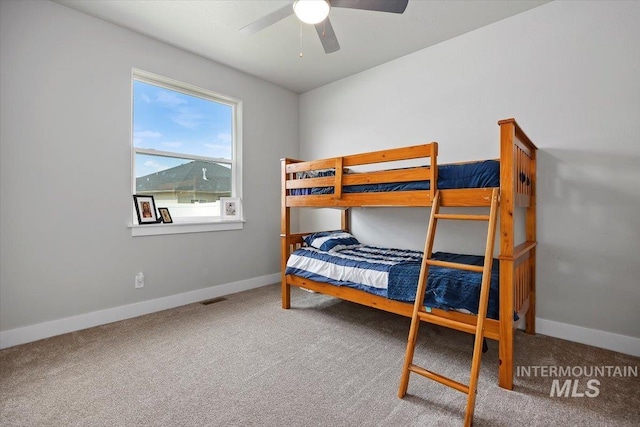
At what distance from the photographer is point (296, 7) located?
192cm

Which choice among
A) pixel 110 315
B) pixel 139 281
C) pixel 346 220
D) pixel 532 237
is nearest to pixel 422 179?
pixel 532 237

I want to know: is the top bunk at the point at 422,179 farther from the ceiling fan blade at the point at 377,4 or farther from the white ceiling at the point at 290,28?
the white ceiling at the point at 290,28

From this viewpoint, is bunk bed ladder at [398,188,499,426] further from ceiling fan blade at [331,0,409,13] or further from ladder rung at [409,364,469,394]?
ceiling fan blade at [331,0,409,13]

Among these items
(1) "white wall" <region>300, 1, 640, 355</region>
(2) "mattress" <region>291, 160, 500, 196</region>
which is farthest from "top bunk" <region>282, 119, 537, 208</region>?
(1) "white wall" <region>300, 1, 640, 355</region>

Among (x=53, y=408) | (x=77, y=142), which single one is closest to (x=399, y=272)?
(x=53, y=408)

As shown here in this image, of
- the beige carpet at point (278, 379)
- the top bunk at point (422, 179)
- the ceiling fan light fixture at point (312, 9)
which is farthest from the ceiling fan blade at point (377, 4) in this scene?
the beige carpet at point (278, 379)

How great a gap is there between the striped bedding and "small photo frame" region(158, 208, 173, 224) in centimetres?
134

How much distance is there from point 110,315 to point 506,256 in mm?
3215

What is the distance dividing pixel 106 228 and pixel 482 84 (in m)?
3.70

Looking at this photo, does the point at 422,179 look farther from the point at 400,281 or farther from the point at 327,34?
the point at 327,34

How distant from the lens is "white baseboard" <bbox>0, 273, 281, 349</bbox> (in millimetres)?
2311

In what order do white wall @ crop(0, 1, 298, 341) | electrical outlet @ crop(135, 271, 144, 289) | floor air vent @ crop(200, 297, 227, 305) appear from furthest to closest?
floor air vent @ crop(200, 297, 227, 305) < electrical outlet @ crop(135, 271, 144, 289) < white wall @ crop(0, 1, 298, 341)

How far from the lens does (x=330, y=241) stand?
3.12m

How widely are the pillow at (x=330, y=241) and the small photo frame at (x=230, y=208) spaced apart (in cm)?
96
